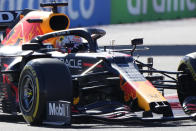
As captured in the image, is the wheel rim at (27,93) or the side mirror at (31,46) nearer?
the wheel rim at (27,93)

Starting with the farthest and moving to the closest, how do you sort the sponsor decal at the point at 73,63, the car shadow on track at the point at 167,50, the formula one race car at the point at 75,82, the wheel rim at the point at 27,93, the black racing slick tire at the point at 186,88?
the car shadow on track at the point at 167,50 → the black racing slick tire at the point at 186,88 → the sponsor decal at the point at 73,63 → the wheel rim at the point at 27,93 → the formula one race car at the point at 75,82

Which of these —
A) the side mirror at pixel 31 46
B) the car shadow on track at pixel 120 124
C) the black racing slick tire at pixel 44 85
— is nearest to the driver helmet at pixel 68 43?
the side mirror at pixel 31 46

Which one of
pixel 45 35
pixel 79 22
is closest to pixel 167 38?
pixel 79 22

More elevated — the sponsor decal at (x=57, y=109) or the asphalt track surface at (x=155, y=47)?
the sponsor decal at (x=57, y=109)

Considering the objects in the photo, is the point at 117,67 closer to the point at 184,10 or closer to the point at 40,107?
the point at 40,107

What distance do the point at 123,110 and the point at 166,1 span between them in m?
26.0

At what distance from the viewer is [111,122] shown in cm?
923

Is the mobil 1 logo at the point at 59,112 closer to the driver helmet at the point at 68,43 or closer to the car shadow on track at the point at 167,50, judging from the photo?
the driver helmet at the point at 68,43

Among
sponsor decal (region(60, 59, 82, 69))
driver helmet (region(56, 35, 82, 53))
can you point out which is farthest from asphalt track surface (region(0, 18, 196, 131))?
sponsor decal (region(60, 59, 82, 69))

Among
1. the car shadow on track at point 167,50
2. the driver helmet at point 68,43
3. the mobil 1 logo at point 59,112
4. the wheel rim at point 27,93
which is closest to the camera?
the mobil 1 logo at point 59,112

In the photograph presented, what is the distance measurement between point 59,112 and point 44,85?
399 millimetres

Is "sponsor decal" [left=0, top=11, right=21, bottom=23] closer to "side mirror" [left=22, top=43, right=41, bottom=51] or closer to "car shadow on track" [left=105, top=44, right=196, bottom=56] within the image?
"side mirror" [left=22, top=43, right=41, bottom=51]

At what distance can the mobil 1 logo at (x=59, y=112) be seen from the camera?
28.7ft

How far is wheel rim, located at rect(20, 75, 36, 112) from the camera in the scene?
9312mm
